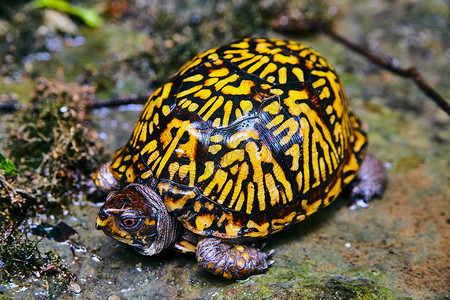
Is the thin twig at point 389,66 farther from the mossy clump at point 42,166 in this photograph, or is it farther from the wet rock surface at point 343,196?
the mossy clump at point 42,166

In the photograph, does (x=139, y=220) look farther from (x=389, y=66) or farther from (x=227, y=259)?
(x=389, y=66)

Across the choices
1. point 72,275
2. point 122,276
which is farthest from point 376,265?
point 72,275

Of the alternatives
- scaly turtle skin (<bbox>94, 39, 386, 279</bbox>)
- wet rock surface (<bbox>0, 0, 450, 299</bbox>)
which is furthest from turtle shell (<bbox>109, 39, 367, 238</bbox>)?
wet rock surface (<bbox>0, 0, 450, 299</bbox>)

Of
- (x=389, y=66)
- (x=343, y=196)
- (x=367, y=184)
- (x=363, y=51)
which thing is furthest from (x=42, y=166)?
(x=389, y=66)

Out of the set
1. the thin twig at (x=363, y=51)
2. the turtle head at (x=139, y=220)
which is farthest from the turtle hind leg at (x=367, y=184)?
the turtle head at (x=139, y=220)

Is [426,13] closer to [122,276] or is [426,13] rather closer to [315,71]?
[315,71]

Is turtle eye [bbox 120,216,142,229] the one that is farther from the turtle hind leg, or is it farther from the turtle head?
the turtle hind leg
